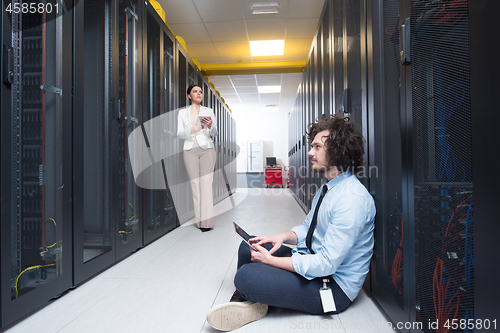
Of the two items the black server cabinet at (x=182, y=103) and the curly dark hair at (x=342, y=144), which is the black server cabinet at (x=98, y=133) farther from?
the curly dark hair at (x=342, y=144)

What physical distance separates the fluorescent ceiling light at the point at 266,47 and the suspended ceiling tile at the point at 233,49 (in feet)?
0.37

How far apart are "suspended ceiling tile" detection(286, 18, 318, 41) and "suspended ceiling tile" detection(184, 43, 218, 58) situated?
4.55 ft

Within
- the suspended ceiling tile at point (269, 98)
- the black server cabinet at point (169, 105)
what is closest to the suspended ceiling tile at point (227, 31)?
the black server cabinet at point (169, 105)

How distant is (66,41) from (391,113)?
5.18 feet

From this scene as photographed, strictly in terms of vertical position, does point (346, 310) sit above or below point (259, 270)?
below

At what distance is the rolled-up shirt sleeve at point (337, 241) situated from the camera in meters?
A: 1.03

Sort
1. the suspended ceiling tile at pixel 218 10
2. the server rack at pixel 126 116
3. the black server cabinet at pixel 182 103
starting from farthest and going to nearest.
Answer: the suspended ceiling tile at pixel 218 10 → the black server cabinet at pixel 182 103 → the server rack at pixel 126 116

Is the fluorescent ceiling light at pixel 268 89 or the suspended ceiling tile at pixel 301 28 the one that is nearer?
the suspended ceiling tile at pixel 301 28

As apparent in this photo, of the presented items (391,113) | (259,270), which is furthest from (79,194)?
(391,113)

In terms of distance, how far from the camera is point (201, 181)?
2996 mm

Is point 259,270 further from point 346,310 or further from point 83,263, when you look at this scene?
point 83,263

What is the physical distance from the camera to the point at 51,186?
1.40m

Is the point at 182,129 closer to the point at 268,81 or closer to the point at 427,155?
the point at 427,155

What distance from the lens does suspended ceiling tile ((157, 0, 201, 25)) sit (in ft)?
11.7
